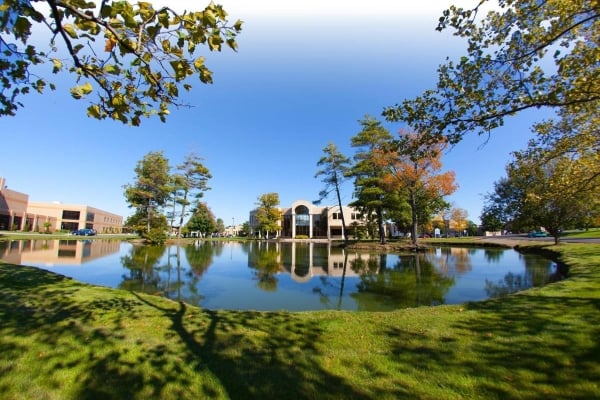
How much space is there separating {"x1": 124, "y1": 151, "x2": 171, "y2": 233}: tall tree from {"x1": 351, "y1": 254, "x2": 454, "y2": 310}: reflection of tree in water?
32812mm

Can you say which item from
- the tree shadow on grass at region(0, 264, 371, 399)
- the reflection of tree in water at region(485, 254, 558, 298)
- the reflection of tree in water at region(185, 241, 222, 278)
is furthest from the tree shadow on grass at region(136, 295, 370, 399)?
the reflection of tree in water at region(185, 241, 222, 278)

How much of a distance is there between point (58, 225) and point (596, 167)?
8571 centimetres

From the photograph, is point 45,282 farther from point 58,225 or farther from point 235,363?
point 58,225

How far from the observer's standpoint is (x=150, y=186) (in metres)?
38.9

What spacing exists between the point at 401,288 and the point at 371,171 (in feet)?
80.5

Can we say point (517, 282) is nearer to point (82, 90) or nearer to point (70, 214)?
point (82, 90)

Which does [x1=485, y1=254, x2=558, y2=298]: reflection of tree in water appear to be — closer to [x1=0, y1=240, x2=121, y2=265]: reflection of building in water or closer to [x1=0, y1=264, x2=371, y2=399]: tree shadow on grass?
[x1=0, y1=264, x2=371, y2=399]: tree shadow on grass

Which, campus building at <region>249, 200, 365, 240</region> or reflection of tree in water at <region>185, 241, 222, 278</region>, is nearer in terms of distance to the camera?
reflection of tree in water at <region>185, 241, 222, 278</region>

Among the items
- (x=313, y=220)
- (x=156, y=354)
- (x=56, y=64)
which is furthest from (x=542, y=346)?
(x=313, y=220)

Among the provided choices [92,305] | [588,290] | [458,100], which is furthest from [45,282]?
[588,290]

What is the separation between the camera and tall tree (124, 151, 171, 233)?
38.0m

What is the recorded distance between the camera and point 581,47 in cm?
599

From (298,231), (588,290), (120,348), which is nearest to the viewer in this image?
(120,348)

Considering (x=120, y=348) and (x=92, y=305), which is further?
(x=92, y=305)
